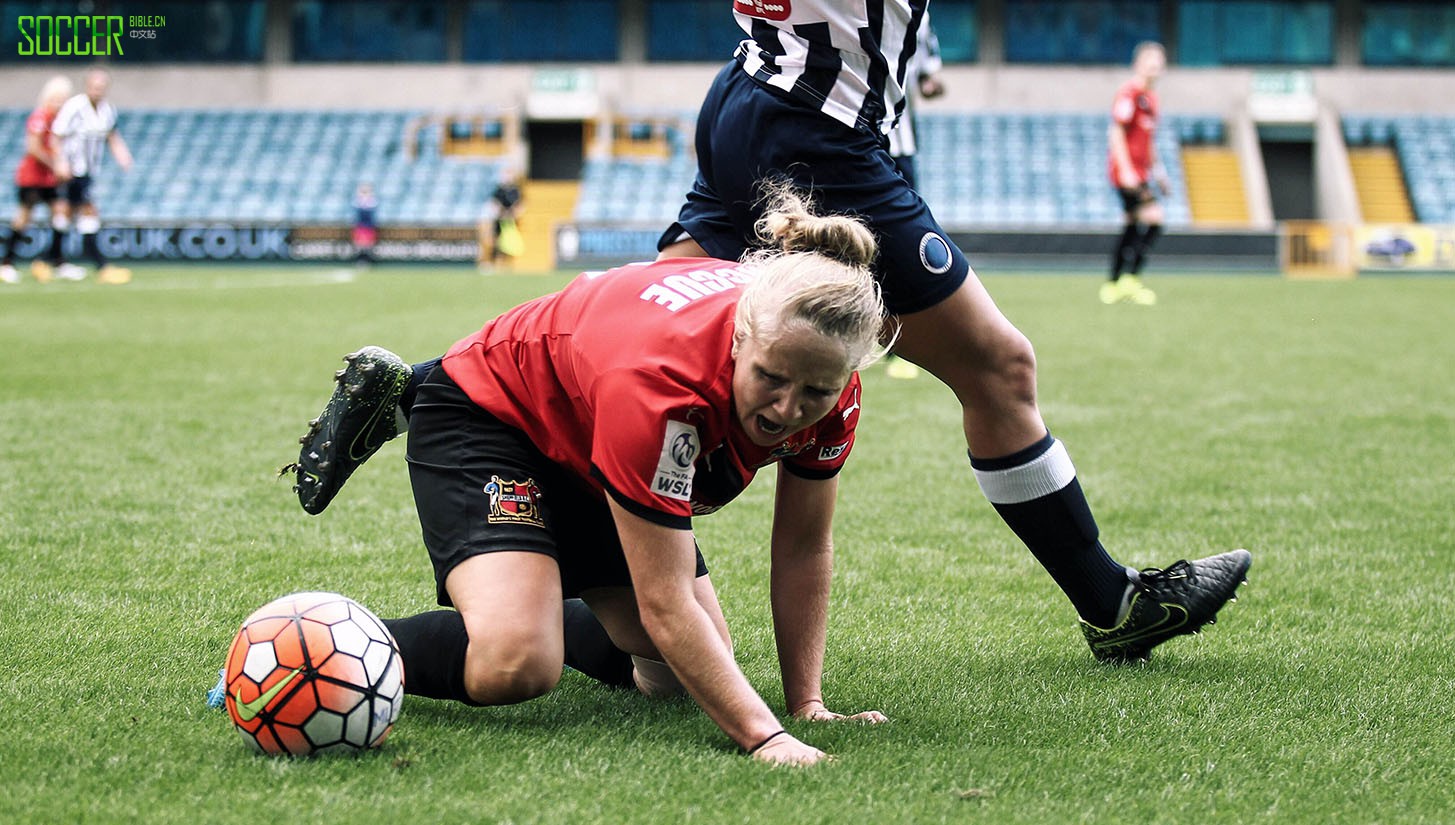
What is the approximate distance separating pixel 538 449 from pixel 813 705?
74 cm

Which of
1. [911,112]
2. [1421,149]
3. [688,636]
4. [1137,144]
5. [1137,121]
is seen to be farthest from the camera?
[1421,149]

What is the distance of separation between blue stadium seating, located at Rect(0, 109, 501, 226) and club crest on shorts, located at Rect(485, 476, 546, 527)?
27.9 m

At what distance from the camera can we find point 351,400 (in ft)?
10.1

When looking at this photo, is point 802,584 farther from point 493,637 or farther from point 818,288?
point 818,288

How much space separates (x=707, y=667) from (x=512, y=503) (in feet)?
1.94

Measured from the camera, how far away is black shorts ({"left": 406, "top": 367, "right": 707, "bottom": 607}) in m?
2.84

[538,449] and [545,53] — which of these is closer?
[538,449]

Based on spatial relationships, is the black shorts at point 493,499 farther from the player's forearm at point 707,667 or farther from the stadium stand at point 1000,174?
the stadium stand at point 1000,174

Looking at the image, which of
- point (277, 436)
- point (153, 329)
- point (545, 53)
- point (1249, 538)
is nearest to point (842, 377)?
point (1249, 538)

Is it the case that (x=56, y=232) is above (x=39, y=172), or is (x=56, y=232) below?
below

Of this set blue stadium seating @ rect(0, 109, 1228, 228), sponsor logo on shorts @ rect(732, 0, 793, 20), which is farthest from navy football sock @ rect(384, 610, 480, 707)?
blue stadium seating @ rect(0, 109, 1228, 228)

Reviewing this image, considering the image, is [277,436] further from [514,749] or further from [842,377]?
[842,377]

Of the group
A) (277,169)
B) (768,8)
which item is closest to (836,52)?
(768,8)

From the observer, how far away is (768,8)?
3146 millimetres
